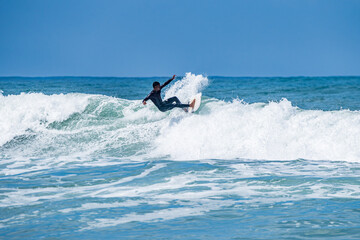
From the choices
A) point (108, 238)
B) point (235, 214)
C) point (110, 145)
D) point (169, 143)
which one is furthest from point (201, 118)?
point (108, 238)

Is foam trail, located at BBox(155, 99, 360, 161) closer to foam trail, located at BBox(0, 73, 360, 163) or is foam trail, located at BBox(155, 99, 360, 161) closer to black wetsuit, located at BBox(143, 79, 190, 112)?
foam trail, located at BBox(0, 73, 360, 163)

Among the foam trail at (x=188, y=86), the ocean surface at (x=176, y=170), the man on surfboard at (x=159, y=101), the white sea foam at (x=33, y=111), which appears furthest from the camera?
the white sea foam at (x=33, y=111)

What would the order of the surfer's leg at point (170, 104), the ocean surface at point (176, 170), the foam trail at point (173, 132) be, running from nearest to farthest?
the ocean surface at point (176, 170) < the foam trail at point (173, 132) < the surfer's leg at point (170, 104)

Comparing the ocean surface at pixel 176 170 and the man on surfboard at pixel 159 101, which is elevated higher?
the man on surfboard at pixel 159 101

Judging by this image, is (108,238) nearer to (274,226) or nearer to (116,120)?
(274,226)

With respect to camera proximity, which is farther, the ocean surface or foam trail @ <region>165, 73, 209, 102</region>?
foam trail @ <region>165, 73, 209, 102</region>

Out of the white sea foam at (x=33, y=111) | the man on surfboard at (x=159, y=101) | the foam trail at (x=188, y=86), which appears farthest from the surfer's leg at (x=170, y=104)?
the white sea foam at (x=33, y=111)

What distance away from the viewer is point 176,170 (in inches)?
382

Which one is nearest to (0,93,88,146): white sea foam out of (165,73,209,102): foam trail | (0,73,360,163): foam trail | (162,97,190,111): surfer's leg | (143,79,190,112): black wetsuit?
(0,73,360,163): foam trail

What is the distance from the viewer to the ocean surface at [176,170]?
5992 millimetres

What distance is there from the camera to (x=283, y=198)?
7176 millimetres

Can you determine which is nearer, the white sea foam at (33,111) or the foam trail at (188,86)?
the foam trail at (188,86)

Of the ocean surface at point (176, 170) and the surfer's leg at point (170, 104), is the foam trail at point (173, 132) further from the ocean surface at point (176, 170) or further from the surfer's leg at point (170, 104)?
the surfer's leg at point (170, 104)

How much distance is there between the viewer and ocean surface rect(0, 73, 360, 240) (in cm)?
599
